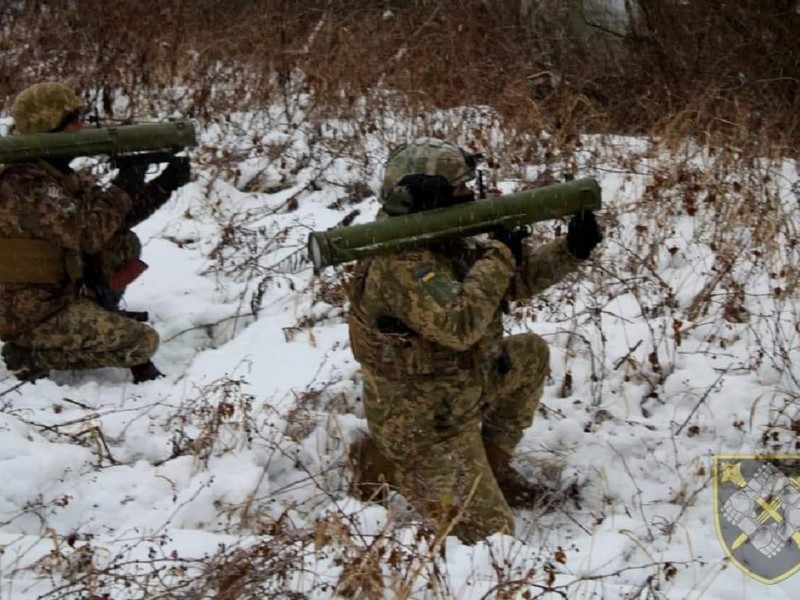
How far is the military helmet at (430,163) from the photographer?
3.25 m

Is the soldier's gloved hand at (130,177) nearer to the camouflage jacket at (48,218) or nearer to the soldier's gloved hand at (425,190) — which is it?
the camouflage jacket at (48,218)

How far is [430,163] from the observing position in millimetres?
3256

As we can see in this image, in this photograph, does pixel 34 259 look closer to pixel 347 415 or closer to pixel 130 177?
pixel 130 177

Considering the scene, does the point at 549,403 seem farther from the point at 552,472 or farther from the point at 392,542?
the point at 392,542

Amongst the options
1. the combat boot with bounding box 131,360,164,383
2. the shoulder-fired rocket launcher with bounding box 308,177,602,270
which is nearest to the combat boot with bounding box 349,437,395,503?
the shoulder-fired rocket launcher with bounding box 308,177,602,270

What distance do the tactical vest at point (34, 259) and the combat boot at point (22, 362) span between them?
13.4 inches

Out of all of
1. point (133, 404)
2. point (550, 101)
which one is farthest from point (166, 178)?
point (550, 101)

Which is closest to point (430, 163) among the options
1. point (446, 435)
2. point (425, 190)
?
point (425, 190)

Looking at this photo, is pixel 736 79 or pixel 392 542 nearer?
pixel 392 542

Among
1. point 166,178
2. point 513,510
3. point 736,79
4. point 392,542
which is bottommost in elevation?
point 513,510

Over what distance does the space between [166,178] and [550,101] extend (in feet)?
10.6

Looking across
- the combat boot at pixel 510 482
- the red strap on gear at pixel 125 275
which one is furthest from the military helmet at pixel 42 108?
the combat boot at pixel 510 482

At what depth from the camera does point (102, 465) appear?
12.1 feet

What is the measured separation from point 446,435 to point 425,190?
0.88 m
